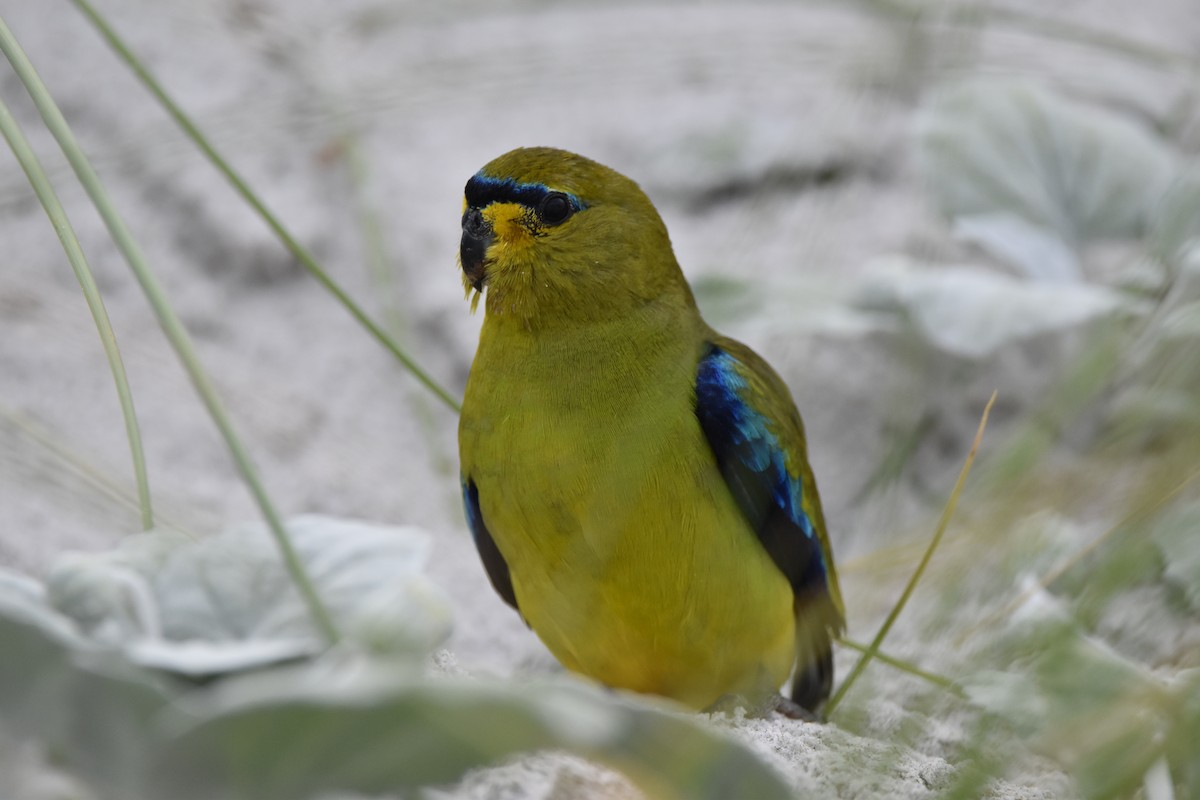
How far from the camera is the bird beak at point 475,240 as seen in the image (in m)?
1.87

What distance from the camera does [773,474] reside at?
1896mm

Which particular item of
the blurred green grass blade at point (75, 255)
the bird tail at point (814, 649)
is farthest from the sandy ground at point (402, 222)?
the blurred green grass blade at point (75, 255)

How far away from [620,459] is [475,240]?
383mm

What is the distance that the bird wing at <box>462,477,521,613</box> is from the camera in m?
1.93

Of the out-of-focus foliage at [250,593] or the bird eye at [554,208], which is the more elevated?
the bird eye at [554,208]

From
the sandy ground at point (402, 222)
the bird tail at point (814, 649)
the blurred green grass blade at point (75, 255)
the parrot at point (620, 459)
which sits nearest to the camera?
the blurred green grass blade at point (75, 255)

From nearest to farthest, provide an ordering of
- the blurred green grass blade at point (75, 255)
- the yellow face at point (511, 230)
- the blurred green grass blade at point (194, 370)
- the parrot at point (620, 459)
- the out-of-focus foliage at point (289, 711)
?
the out-of-focus foliage at point (289, 711) → the blurred green grass blade at point (194, 370) → the blurred green grass blade at point (75, 255) → the parrot at point (620, 459) → the yellow face at point (511, 230)

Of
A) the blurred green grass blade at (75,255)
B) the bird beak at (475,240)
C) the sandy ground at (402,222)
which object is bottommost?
the blurred green grass blade at (75,255)

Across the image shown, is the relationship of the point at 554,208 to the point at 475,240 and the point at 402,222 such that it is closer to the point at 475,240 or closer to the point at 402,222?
the point at 475,240

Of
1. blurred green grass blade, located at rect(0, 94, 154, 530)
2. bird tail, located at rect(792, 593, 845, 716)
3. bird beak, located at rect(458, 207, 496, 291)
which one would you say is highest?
bird beak, located at rect(458, 207, 496, 291)

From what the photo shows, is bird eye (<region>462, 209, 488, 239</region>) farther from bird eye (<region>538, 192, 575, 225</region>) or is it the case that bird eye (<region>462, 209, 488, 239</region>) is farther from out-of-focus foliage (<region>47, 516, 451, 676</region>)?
out-of-focus foliage (<region>47, 516, 451, 676</region>)

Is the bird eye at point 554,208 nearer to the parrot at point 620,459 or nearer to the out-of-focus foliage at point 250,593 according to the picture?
the parrot at point 620,459

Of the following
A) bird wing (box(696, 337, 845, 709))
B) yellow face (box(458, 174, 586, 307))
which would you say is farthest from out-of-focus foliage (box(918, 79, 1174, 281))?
yellow face (box(458, 174, 586, 307))

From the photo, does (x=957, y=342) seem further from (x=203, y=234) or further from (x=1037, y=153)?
(x=203, y=234)
